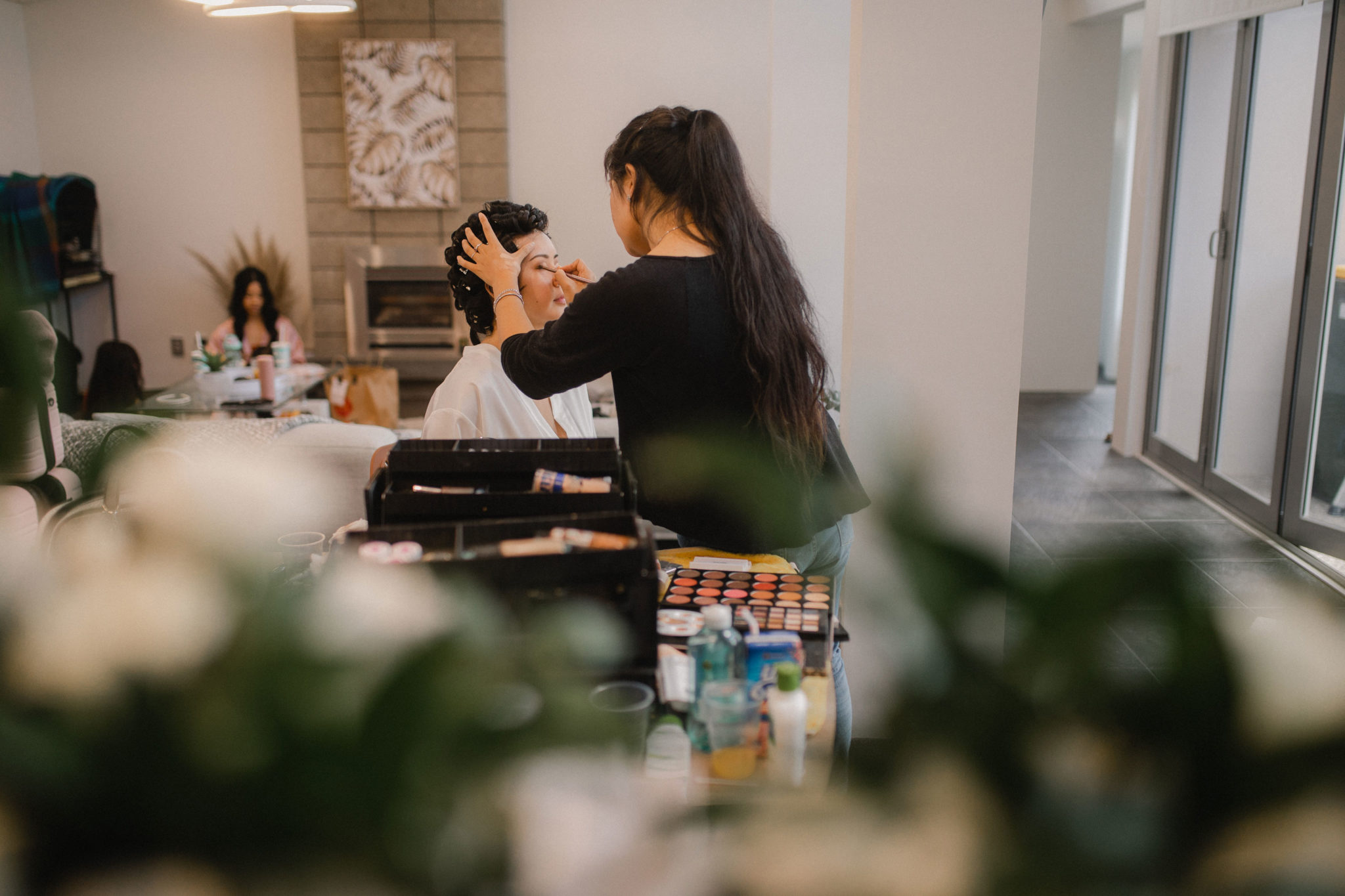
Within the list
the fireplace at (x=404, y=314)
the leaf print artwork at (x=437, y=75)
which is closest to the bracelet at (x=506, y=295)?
the fireplace at (x=404, y=314)

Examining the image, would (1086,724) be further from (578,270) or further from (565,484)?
(578,270)

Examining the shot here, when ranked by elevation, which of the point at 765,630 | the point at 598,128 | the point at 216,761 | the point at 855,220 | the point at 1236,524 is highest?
the point at 598,128

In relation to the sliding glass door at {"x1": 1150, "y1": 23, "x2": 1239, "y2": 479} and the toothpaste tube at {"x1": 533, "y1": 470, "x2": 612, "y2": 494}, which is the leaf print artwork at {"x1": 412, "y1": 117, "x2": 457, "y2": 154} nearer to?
the sliding glass door at {"x1": 1150, "y1": 23, "x2": 1239, "y2": 479}

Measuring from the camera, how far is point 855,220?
7.86 feet

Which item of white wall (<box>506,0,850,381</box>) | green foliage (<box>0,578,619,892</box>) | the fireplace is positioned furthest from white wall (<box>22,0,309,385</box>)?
green foliage (<box>0,578,619,892</box>)

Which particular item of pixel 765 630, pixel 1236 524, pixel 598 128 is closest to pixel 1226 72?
pixel 1236 524

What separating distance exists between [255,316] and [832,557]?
17.8 ft

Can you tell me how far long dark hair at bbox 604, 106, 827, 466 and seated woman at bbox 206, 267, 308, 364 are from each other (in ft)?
16.4

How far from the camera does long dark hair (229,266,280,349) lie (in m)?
6.38

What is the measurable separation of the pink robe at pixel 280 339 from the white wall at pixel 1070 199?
16.9 ft

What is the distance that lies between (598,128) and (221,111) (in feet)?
8.09

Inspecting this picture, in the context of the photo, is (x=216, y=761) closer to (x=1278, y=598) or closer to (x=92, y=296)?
(x=1278, y=598)

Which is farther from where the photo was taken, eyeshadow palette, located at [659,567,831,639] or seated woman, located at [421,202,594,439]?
seated woman, located at [421,202,594,439]

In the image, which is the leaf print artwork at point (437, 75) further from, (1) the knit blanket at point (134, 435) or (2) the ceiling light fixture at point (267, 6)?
(1) the knit blanket at point (134, 435)
